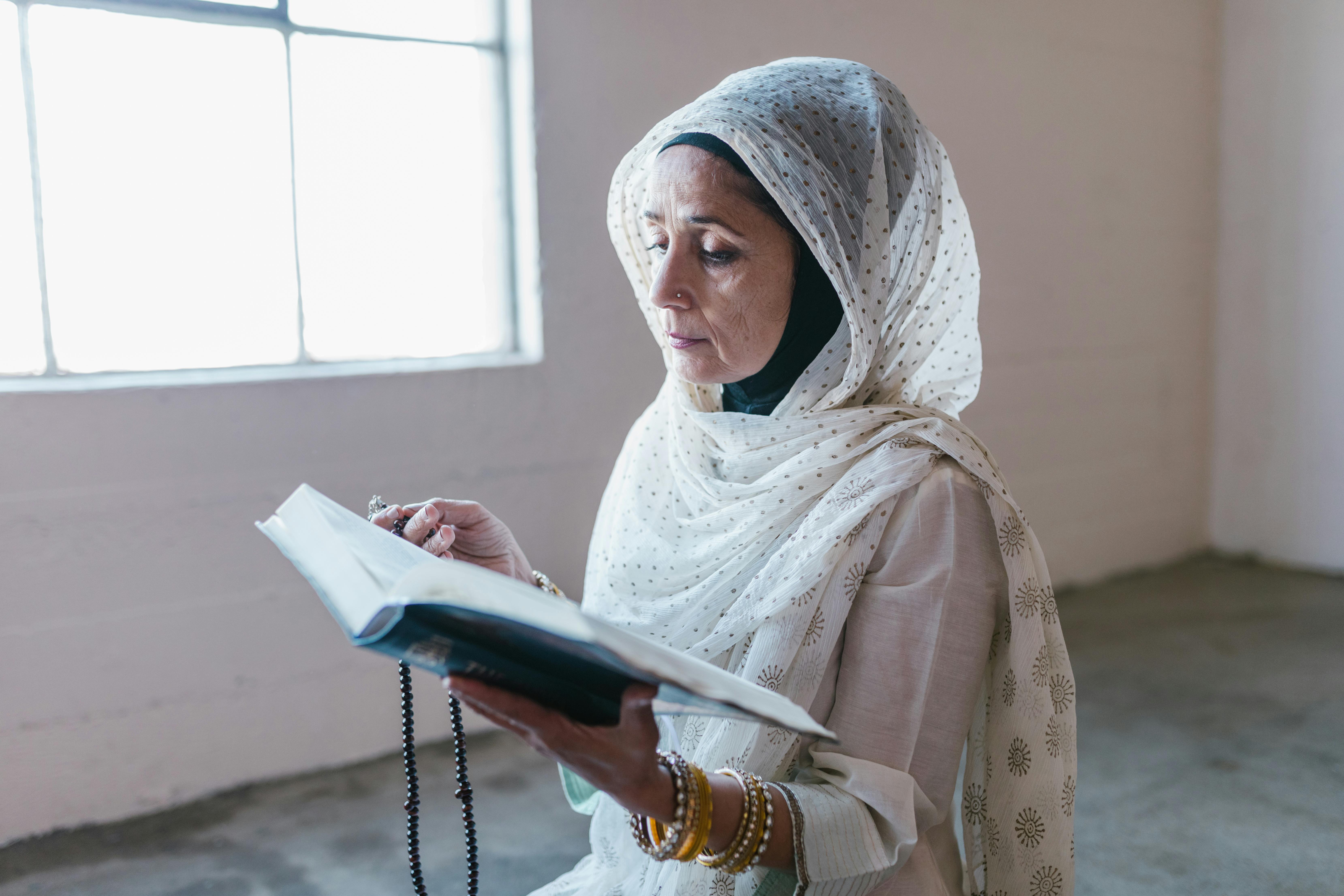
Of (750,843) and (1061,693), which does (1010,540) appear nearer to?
(1061,693)

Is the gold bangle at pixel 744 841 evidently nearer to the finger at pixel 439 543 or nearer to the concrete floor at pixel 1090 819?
the finger at pixel 439 543

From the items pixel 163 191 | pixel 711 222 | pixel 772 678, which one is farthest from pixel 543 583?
pixel 163 191

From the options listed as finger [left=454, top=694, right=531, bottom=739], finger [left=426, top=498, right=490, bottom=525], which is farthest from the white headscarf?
finger [left=454, top=694, right=531, bottom=739]

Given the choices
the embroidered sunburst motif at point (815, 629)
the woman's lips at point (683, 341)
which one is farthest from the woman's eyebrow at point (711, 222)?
the embroidered sunburst motif at point (815, 629)

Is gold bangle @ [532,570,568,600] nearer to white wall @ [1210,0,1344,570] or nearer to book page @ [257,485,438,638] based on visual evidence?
book page @ [257,485,438,638]

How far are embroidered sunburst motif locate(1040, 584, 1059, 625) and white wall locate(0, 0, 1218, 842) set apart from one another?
178cm

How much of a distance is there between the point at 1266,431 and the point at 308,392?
12.6 feet

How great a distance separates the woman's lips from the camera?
1.13 metres

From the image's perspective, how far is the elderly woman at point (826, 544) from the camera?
0.91 metres

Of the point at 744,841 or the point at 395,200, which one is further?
the point at 395,200

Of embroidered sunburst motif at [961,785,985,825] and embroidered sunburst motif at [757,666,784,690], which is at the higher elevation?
embroidered sunburst motif at [757,666,784,690]

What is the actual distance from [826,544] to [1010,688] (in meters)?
0.24

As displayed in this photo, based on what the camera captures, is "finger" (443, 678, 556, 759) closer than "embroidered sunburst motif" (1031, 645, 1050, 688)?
Yes

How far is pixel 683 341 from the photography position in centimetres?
114
